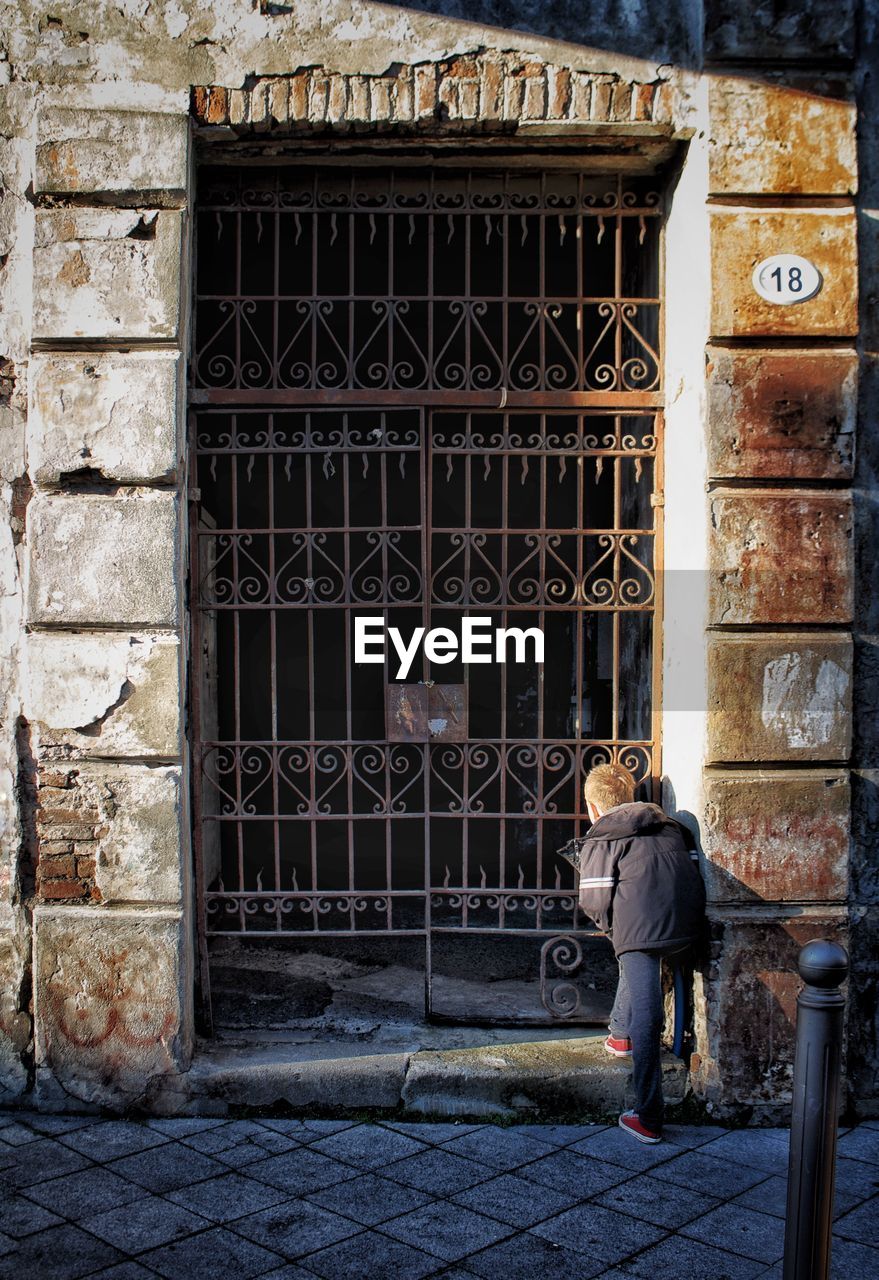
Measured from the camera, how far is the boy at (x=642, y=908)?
383 cm

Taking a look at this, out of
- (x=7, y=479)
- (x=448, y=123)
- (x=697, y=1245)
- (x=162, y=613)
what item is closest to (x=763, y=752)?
(x=697, y=1245)

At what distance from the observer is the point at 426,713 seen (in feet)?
14.8

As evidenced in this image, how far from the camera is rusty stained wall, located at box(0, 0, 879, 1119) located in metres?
4.03

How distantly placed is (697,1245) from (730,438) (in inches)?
109

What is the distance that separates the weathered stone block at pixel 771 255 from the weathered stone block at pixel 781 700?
1213 mm

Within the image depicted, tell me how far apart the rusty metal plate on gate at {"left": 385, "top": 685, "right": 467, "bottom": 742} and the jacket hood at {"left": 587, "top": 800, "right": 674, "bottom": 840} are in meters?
0.78

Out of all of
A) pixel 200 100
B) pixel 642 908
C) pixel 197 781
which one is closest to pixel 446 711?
pixel 197 781

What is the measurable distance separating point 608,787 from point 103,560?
2.16m

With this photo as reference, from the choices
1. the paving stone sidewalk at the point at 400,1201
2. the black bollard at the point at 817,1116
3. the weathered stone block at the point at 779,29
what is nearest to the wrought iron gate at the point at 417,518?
the weathered stone block at the point at 779,29

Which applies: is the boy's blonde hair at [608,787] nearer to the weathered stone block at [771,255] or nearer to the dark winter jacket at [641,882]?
the dark winter jacket at [641,882]

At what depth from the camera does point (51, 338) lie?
13.3 ft

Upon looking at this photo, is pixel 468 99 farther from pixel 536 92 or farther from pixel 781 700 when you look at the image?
pixel 781 700

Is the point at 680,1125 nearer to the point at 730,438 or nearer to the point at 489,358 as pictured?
the point at 730,438

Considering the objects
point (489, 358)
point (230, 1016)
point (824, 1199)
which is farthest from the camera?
point (489, 358)
